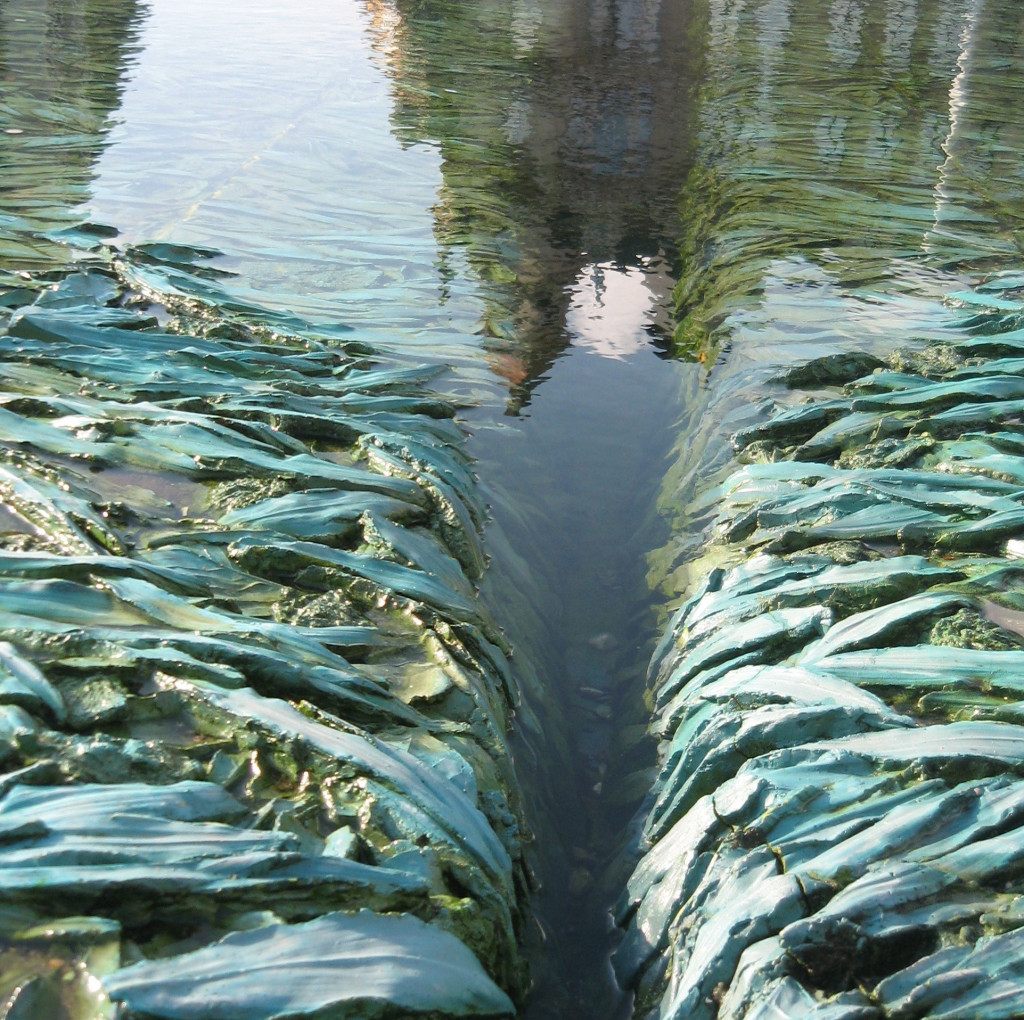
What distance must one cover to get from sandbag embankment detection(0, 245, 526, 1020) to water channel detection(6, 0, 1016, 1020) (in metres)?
0.25

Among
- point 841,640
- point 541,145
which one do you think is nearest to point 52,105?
point 541,145

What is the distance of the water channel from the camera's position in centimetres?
254

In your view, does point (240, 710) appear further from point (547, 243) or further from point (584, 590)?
point (547, 243)

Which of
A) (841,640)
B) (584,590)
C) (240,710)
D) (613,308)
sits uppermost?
(240,710)

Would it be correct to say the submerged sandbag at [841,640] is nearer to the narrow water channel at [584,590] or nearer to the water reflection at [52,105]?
the narrow water channel at [584,590]

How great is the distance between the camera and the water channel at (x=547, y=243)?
254 centimetres

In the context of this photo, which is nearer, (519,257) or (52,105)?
(519,257)

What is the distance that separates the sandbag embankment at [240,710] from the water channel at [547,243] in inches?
9.7

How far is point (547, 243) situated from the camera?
5047 millimetres

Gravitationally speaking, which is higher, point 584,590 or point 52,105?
point 52,105

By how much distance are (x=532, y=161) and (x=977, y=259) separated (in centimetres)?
285

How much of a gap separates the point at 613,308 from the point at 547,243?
72 cm

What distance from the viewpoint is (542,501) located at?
10.6 feet

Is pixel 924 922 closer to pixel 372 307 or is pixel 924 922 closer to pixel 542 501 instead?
pixel 542 501
